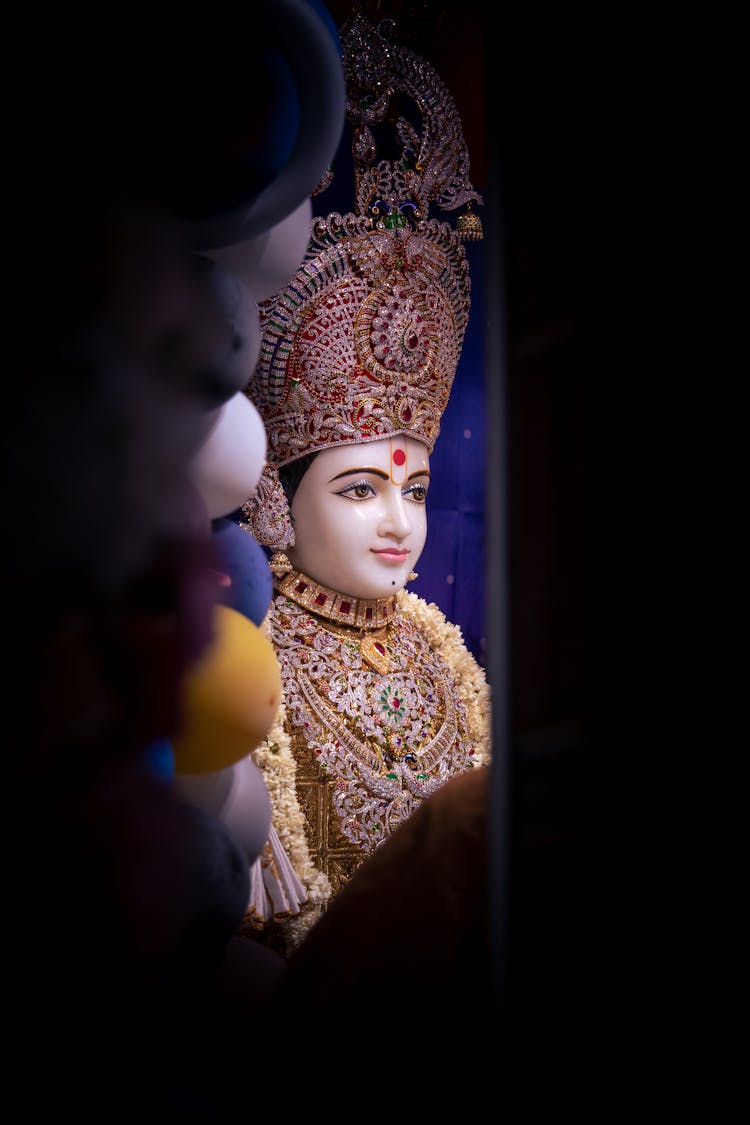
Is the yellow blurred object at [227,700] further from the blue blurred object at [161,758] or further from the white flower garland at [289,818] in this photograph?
the white flower garland at [289,818]

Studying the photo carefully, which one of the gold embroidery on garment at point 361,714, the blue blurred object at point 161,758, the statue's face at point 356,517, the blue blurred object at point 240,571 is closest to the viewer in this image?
the blue blurred object at point 161,758

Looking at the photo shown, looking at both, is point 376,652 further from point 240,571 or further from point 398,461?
point 240,571

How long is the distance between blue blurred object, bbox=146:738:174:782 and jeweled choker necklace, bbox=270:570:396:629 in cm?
100

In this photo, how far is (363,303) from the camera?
5.09 feet

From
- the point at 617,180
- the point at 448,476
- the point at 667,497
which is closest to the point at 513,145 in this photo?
the point at 617,180

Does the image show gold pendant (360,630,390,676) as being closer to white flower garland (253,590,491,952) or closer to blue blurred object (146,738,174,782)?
white flower garland (253,590,491,952)

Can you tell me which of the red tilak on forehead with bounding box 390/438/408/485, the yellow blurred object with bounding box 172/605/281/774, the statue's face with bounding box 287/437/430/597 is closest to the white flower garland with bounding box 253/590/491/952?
the statue's face with bounding box 287/437/430/597

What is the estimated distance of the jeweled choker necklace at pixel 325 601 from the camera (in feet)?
5.26

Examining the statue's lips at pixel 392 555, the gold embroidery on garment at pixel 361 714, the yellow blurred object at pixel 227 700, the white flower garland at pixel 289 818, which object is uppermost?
the statue's lips at pixel 392 555

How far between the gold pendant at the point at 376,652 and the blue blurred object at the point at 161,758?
0.99 meters

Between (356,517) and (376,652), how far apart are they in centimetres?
25

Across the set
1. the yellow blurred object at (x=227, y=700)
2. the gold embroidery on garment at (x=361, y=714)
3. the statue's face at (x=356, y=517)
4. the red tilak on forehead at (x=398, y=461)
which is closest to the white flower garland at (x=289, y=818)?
the gold embroidery on garment at (x=361, y=714)

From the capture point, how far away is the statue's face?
5.10ft

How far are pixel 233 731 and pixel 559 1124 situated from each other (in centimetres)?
32
